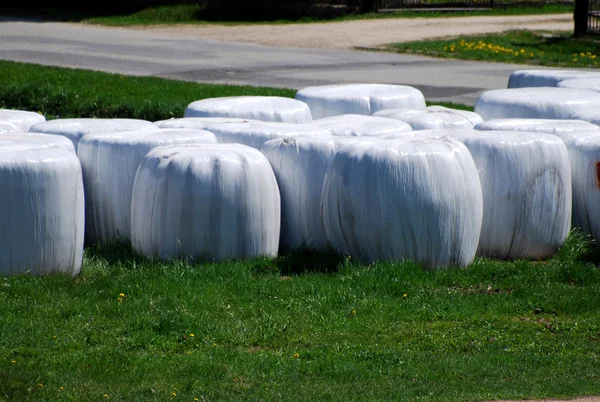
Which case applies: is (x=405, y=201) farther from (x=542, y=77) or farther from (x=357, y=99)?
(x=542, y=77)

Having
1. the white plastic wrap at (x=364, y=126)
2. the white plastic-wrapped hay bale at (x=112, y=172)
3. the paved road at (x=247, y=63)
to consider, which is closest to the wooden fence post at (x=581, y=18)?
the paved road at (x=247, y=63)

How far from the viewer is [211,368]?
5070 mm

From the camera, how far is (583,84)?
1030 centimetres

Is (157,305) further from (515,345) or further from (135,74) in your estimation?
(135,74)

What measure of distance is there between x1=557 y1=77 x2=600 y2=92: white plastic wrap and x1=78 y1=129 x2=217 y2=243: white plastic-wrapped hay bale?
4372mm

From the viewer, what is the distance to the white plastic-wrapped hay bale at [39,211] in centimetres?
631

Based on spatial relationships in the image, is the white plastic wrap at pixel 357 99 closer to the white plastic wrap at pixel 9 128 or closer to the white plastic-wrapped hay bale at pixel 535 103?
the white plastic-wrapped hay bale at pixel 535 103

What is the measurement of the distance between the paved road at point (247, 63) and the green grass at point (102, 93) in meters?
1.54

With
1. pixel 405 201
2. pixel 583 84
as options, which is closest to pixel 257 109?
pixel 405 201

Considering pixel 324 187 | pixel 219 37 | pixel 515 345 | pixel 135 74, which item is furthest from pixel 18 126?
pixel 219 37

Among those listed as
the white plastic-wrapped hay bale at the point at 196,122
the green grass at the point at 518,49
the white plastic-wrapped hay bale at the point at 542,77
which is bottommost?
the green grass at the point at 518,49

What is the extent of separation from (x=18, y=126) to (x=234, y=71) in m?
8.75

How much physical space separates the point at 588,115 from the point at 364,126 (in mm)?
2018

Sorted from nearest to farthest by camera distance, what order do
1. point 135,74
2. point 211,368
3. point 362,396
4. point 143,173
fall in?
point 362,396, point 211,368, point 143,173, point 135,74
